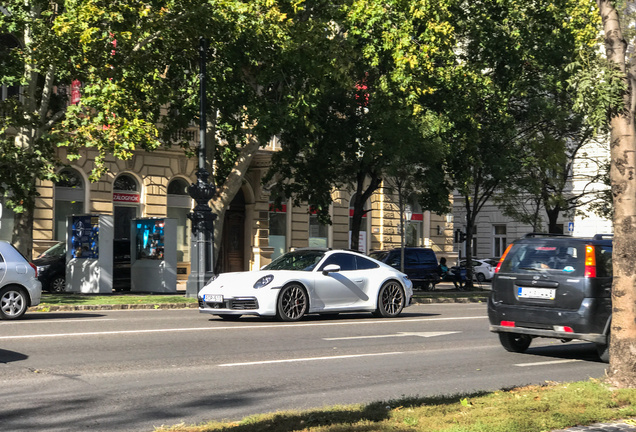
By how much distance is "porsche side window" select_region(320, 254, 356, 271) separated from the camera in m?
16.6

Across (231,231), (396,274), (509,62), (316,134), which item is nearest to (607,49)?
(396,274)

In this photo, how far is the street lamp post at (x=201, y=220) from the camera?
2192cm

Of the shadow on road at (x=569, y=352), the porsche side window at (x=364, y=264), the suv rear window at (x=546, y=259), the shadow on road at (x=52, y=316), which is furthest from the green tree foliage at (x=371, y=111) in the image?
the suv rear window at (x=546, y=259)

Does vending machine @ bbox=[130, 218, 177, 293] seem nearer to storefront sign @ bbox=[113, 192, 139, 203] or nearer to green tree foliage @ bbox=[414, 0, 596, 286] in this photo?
storefront sign @ bbox=[113, 192, 139, 203]

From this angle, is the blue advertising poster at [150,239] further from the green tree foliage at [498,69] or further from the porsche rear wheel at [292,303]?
the porsche rear wheel at [292,303]

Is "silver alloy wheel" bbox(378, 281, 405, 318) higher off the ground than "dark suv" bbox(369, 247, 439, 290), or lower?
lower

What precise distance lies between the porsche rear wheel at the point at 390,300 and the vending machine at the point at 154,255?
10512 mm

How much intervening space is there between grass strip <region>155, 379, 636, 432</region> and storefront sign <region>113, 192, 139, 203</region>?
88.0 feet

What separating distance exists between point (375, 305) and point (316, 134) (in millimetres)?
11540

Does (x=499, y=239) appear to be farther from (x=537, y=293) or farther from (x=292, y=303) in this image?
(x=537, y=293)

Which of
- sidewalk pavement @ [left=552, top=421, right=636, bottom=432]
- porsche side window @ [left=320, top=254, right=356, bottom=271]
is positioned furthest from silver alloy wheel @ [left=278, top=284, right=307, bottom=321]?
sidewalk pavement @ [left=552, top=421, right=636, bottom=432]

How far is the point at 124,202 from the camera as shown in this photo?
32.9 metres

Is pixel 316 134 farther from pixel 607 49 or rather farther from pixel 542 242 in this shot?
pixel 607 49

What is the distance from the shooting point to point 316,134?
27.8 meters
